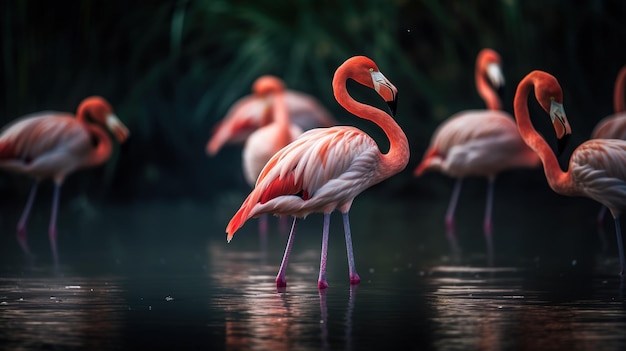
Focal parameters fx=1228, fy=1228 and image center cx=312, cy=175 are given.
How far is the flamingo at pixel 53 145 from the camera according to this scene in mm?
9641

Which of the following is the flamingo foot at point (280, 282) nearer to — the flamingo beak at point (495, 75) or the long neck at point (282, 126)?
the long neck at point (282, 126)

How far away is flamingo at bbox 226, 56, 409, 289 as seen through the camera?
5.81 metres

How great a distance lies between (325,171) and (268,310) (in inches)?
38.7

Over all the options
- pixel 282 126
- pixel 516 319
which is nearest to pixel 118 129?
pixel 282 126

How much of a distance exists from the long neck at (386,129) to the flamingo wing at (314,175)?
0.12m

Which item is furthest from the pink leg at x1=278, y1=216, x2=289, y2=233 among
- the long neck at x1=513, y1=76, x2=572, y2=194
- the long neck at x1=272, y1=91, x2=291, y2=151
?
the long neck at x1=513, y1=76, x2=572, y2=194

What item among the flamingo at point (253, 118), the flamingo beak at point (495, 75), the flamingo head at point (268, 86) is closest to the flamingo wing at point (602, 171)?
the flamingo beak at point (495, 75)

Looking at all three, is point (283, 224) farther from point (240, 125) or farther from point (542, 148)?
point (542, 148)

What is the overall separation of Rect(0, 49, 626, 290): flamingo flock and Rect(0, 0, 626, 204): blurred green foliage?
94 centimetres

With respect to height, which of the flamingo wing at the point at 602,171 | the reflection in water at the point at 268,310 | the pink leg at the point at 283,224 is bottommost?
the reflection in water at the point at 268,310

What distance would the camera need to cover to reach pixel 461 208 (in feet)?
38.9

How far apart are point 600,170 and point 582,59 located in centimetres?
698

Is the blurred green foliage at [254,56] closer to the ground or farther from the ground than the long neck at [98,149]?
farther from the ground

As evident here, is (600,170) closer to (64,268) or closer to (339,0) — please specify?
(64,268)
